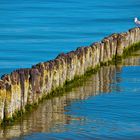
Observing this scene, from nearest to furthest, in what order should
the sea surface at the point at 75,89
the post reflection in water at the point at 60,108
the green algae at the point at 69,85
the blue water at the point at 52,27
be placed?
the sea surface at the point at 75,89 < the post reflection in water at the point at 60,108 < the green algae at the point at 69,85 < the blue water at the point at 52,27

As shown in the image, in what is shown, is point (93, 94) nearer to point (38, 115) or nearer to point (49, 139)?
point (38, 115)

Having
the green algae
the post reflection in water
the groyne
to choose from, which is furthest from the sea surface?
the groyne

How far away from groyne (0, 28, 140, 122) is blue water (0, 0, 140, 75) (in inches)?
130

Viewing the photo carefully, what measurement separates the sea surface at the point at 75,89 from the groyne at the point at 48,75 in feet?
1.24

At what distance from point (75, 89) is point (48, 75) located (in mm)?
2117

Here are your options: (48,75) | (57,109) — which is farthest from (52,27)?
(57,109)

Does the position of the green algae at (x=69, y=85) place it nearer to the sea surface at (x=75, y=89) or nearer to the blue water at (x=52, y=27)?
Result: the sea surface at (x=75, y=89)

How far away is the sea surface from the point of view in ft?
56.9

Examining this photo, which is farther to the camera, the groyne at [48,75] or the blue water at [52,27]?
the blue water at [52,27]

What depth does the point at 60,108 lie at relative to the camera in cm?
2008

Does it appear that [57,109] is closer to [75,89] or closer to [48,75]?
[48,75]

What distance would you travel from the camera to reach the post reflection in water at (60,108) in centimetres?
1745

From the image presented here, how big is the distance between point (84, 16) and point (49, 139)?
137 ft

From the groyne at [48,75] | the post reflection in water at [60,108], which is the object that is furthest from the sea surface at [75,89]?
the groyne at [48,75]
